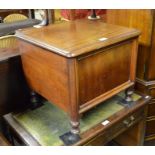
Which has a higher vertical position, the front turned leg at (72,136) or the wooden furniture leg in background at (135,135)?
the front turned leg at (72,136)

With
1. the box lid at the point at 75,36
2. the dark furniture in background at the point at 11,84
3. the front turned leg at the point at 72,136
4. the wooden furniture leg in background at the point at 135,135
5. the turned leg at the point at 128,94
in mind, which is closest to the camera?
the box lid at the point at 75,36

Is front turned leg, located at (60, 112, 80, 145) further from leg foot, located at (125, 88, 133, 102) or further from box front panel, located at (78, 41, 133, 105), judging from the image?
leg foot, located at (125, 88, 133, 102)

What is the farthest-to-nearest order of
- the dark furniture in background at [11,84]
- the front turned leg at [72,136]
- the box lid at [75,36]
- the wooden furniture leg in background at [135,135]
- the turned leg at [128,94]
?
the wooden furniture leg in background at [135,135] → the turned leg at [128,94] → the dark furniture in background at [11,84] → the front turned leg at [72,136] → the box lid at [75,36]

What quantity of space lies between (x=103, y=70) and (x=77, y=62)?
0.15 meters

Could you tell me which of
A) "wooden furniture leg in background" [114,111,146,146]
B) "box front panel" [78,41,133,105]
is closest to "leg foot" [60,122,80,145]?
"box front panel" [78,41,133,105]

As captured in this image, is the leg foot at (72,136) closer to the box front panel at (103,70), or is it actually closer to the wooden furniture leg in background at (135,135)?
the box front panel at (103,70)

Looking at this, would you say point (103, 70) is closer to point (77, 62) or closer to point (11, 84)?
point (77, 62)

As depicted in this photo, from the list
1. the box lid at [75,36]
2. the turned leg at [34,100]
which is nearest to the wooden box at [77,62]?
the box lid at [75,36]

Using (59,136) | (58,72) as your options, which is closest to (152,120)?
(59,136)

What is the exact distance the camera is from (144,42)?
1.20 metres

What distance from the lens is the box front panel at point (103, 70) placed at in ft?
2.73

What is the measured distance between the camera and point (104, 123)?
1.00m
